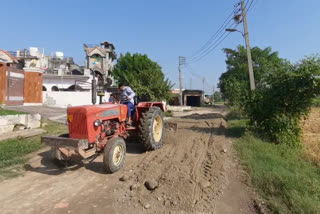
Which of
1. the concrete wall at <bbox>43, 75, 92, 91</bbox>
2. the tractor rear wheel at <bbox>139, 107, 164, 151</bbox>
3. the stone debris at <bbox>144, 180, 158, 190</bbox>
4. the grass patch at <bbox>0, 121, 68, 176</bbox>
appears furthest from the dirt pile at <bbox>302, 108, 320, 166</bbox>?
the concrete wall at <bbox>43, 75, 92, 91</bbox>

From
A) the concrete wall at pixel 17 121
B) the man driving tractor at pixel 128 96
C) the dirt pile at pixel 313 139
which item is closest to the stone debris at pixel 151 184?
the man driving tractor at pixel 128 96

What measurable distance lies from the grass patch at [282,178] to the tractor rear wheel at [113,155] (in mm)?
2581

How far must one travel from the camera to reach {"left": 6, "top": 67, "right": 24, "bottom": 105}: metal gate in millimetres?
13062

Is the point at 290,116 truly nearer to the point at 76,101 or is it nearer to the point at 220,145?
the point at 220,145

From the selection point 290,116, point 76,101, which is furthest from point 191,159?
point 76,101

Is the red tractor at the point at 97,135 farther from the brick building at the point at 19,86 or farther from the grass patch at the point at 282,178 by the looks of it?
the brick building at the point at 19,86

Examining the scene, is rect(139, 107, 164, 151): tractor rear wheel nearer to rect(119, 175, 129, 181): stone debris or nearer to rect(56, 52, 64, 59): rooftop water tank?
rect(119, 175, 129, 181): stone debris

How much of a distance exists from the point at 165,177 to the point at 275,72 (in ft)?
18.1

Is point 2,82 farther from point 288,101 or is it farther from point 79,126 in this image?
point 288,101

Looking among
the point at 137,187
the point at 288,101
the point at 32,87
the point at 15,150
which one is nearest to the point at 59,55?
the point at 32,87

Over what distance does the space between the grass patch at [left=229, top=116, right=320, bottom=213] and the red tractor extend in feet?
8.39

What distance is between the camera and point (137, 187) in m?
3.72

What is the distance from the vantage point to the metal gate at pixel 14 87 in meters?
13.1

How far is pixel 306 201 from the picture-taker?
3021 mm
